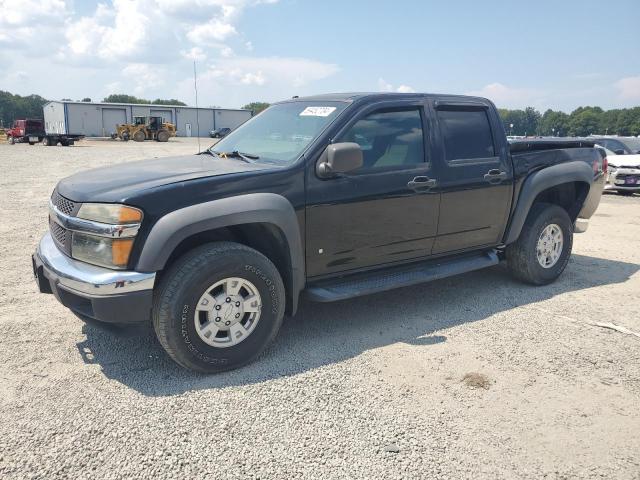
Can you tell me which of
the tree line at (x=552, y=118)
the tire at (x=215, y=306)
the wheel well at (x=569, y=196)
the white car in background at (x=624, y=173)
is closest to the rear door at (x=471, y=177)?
the wheel well at (x=569, y=196)

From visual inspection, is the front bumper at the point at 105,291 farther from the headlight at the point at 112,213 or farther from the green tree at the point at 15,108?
the green tree at the point at 15,108

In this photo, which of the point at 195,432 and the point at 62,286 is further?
the point at 62,286

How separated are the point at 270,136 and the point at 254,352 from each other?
5.94ft

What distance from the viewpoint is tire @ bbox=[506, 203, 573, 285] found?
16.8 feet

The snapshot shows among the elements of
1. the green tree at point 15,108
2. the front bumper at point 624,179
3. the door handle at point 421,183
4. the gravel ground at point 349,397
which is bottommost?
the gravel ground at point 349,397

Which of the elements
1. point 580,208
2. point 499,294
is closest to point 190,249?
point 499,294

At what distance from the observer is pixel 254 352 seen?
346 cm

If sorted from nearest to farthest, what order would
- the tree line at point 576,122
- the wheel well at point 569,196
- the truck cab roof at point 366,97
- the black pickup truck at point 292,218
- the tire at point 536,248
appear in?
the black pickup truck at point 292,218
the truck cab roof at point 366,97
the tire at point 536,248
the wheel well at point 569,196
the tree line at point 576,122

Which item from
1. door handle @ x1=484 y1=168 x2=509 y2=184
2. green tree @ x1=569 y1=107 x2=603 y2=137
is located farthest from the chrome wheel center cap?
green tree @ x1=569 y1=107 x2=603 y2=137

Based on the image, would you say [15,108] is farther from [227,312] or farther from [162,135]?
[227,312]

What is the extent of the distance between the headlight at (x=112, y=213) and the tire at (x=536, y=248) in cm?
382

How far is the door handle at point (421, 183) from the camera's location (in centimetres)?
411

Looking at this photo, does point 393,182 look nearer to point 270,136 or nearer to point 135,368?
point 270,136

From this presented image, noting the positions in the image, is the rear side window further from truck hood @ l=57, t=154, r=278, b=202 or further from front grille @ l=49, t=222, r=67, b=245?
front grille @ l=49, t=222, r=67, b=245
